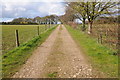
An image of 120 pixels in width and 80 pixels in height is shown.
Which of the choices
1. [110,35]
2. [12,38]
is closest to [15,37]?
[12,38]

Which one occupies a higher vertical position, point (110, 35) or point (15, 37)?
point (110, 35)

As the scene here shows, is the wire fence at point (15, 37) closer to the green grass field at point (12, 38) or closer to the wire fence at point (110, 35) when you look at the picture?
the green grass field at point (12, 38)

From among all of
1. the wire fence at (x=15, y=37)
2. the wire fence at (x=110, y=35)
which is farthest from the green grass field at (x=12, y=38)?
the wire fence at (x=110, y=35)

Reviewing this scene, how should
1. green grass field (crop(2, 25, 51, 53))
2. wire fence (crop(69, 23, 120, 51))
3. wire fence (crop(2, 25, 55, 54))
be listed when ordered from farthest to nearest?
green grass field (crop(2, 25, 51, 53))
wire fence (crop(2, 25, 55, 54))
wire fence (crop(69, 23, 120, 51))

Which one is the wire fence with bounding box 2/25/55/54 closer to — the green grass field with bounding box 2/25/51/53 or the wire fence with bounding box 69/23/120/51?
the green grass field with bounding box 2/25/51/53

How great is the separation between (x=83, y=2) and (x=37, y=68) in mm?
12911

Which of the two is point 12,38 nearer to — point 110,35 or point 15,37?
point 15,37

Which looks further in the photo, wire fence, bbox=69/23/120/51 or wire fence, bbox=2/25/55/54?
wire fence, bbox=2/25/55/54

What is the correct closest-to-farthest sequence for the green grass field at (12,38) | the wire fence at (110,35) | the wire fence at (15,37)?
the wire fence at (110,35), the wire fence at (15,37), the green grass field at (12,38)

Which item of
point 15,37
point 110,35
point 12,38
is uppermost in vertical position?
point 110,35

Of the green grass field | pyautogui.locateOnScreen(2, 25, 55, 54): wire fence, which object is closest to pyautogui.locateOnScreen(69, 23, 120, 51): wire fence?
pyautogui.locateOnScreen(2, 25, 55, 54): wire fence

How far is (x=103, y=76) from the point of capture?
3719mm

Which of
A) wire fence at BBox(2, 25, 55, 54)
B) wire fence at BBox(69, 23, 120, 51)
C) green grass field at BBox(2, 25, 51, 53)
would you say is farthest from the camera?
green grass field at BBox(2, 25, 51, 53)

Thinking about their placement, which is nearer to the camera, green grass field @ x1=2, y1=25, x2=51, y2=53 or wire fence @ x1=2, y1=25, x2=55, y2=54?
wire fence @ x1=2, y1=25, x2=55, y2=54
